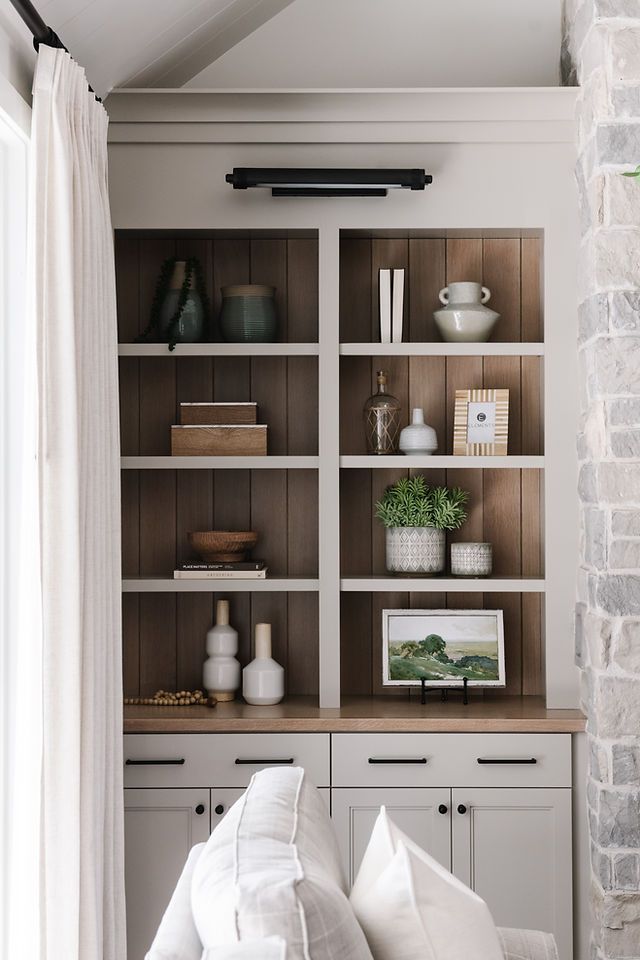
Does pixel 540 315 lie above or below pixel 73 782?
above

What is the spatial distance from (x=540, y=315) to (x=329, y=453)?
879mm

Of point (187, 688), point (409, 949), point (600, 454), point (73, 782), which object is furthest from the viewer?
point (187, 688)

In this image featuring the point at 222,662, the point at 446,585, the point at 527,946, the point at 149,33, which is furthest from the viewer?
the point at 222,662

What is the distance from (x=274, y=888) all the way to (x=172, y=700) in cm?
191

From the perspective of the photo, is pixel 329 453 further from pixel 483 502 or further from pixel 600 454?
pixel 600 454

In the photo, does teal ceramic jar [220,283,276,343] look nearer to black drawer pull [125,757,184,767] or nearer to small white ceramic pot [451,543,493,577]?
small white ceramic pot [451,543,493,577]

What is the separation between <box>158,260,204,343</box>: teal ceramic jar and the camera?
3096mm

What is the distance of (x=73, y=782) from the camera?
2250 mm

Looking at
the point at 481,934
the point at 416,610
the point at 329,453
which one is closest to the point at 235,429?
the point at 329,453

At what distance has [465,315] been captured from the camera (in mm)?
3082

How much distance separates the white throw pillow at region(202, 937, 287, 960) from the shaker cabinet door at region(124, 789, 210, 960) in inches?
69.9

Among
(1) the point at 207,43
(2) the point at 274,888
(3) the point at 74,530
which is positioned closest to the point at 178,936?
(2) the point at 274,888

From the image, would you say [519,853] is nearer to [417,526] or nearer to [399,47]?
[417,526]

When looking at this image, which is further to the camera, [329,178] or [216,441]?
[216,441]
